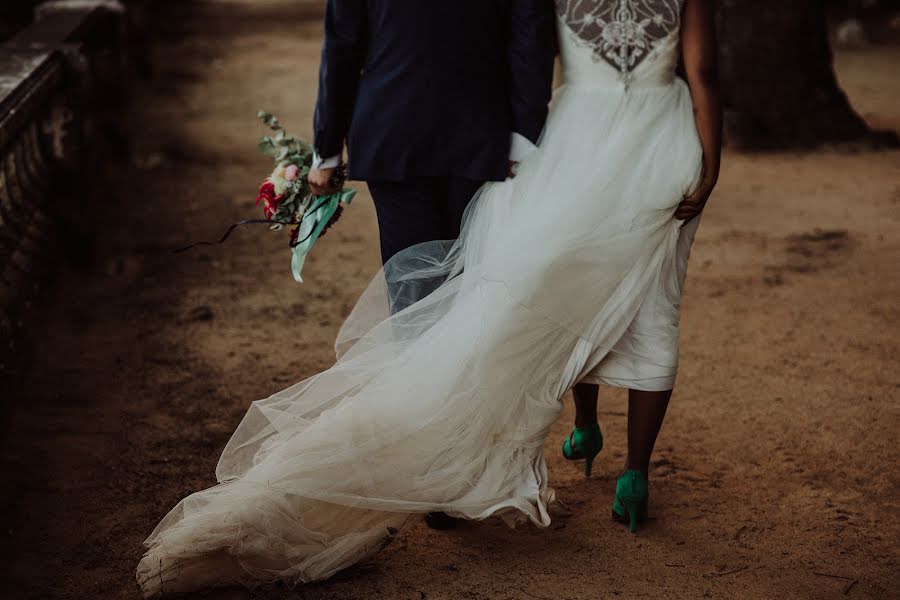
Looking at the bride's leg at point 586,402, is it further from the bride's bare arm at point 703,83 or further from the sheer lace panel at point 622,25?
the sheer lace panel at point 622,25

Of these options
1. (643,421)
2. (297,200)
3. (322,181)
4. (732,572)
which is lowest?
(732,572)

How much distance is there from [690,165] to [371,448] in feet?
4.13

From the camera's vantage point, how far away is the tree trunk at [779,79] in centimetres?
910

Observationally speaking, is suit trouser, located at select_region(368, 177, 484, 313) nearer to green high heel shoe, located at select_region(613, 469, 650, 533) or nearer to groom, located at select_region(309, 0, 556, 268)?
groom, located at select_region(309, 0, 556, 268)

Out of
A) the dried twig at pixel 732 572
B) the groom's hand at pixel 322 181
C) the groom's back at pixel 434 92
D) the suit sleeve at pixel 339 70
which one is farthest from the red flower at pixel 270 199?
the dried twig at pixel 732 572

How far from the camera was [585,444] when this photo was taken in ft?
12.3

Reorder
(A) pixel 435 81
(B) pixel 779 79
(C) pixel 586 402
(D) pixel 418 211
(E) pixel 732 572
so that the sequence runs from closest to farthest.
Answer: (A) pixel 435 81 < (E) pixel 732 572 < (D) pixel 418 211 < (C) pixel 586 402 < (B) pixel 779 79

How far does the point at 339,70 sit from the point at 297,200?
21.1 inches

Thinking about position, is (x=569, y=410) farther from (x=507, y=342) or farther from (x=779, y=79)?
(x=779, y=79)

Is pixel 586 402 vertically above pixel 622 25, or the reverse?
pixel 622 25

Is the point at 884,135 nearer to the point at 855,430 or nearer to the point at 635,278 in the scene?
the point at 855,430

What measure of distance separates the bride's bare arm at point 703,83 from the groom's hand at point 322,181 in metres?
1.08

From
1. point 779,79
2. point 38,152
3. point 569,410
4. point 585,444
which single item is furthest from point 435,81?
point 779,79

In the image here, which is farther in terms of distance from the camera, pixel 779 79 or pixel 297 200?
pixel 779 79
